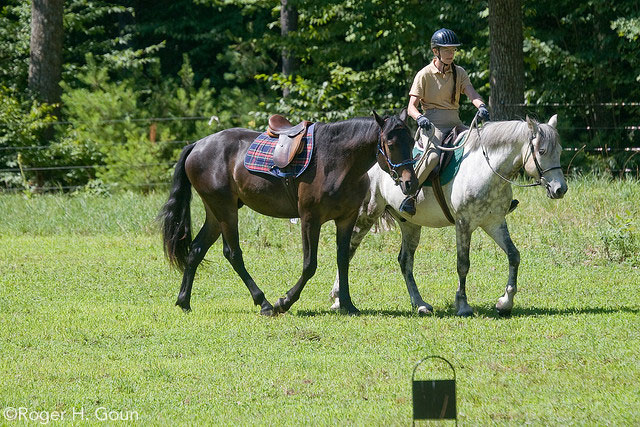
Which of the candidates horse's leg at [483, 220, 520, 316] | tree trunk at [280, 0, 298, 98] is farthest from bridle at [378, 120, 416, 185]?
tree trunk at [280, 0, 298, 98]

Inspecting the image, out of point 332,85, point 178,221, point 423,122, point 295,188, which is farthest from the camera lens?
point 332,85

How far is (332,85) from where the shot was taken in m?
25.5

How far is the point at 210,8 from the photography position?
3128 centimetres

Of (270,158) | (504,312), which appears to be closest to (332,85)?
(270,158)

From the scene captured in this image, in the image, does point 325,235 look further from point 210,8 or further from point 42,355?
point 210,8

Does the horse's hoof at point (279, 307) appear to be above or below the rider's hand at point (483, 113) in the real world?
below

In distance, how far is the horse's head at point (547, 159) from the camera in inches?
374

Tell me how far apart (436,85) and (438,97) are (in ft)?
0.45

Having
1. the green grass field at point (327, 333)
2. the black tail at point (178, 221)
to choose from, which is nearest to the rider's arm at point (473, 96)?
the green grass field at point (327, 333)

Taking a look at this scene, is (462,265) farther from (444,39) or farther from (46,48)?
(46,48)

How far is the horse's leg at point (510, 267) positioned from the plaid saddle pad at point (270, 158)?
2083mm

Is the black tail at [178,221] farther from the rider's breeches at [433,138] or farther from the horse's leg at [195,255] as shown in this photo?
the rider's breeches at [433,138]

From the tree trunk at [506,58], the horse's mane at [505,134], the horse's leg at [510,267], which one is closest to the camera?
the horse's mane at [505,134]

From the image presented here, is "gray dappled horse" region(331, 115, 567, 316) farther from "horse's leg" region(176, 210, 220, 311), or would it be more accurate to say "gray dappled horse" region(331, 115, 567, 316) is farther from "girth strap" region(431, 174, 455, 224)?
"horse's leg" region(176, 210, 220, 311)
